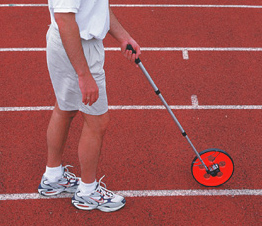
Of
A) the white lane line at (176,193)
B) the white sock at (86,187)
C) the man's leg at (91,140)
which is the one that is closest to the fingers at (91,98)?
the man's leg at (91,140)

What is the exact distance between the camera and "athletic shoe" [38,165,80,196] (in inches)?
128

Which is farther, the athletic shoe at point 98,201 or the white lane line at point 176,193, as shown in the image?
the white lane line at point 176,193

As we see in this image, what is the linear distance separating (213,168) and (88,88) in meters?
1.62

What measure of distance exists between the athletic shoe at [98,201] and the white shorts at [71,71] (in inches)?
35.9

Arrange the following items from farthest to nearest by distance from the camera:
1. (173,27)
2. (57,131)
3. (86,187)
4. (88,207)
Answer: (173,27)
(88,207)
(86,187)
(57,131)

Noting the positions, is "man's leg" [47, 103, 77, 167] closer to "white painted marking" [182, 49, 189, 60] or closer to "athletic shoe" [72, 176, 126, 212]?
"athletic shoe" [72, 176, 126, 212]

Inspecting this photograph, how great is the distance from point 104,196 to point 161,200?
22.4 inches

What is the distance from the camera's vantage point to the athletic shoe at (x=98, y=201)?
3.14 meters

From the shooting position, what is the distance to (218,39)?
5.52 meters

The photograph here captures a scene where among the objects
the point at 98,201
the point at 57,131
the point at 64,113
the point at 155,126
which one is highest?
the point at 64,113

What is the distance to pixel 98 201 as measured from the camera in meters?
3.14

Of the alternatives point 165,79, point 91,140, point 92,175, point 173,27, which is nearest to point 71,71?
point 91,140

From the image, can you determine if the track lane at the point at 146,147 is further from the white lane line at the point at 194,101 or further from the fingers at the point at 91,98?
the fingers at the point at 91,98

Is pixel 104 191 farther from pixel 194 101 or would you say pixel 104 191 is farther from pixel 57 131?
pixel 194 101
